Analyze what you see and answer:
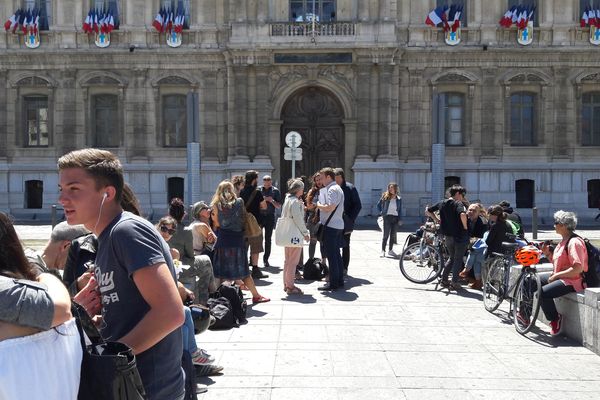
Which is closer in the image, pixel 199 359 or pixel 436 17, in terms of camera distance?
pixel 199 359

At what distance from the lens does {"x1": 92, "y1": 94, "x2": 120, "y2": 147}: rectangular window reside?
30.3m

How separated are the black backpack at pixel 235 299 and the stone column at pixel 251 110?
20.6 meters

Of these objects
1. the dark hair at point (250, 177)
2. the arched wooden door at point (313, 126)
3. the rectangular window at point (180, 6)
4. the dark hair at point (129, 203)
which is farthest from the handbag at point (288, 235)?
the rectangular window at point (180, 6)

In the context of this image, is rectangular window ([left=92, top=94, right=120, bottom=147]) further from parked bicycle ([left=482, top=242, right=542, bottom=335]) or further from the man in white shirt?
parked bicycle ([left=482, top=242, right=542, bottom=335])

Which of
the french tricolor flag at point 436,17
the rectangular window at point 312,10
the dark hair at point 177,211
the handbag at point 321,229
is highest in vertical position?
the rectangular window at point 312,10

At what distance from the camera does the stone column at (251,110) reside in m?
29.3

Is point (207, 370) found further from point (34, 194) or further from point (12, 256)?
point (34, 194)

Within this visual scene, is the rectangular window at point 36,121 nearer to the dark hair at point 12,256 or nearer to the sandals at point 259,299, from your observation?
the sandals at point 259,299

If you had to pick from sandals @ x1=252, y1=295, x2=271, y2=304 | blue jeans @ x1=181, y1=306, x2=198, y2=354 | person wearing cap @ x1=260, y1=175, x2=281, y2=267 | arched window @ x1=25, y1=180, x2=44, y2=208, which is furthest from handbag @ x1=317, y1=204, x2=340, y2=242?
arched window @ x1=25, y1=180, x2=44, y2=208

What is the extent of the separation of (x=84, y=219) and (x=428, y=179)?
27.1 metres

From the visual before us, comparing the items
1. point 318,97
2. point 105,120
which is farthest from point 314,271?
point 105,120

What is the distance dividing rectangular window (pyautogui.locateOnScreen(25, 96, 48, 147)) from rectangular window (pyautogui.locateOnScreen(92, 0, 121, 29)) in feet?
15.3

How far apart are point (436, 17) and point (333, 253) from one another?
20.2m

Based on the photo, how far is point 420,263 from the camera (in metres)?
12.6
